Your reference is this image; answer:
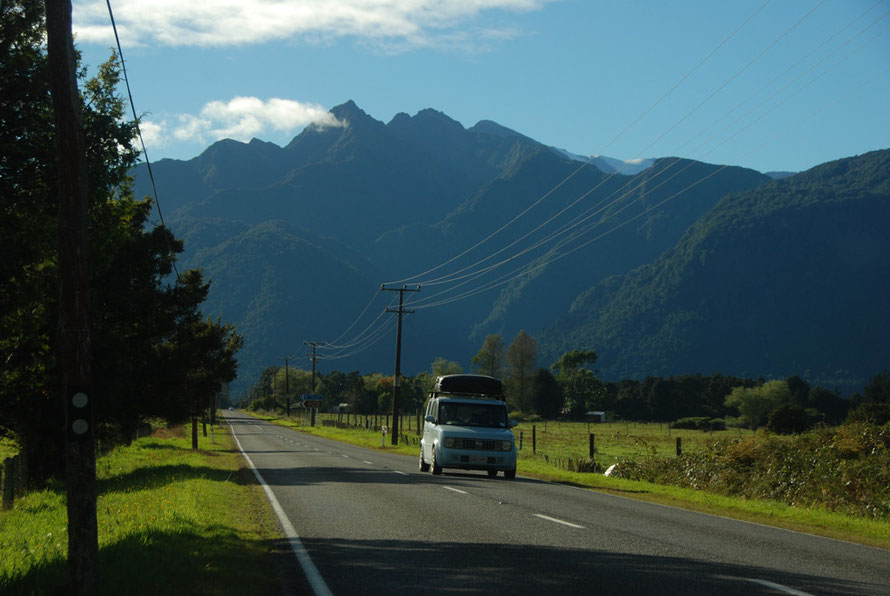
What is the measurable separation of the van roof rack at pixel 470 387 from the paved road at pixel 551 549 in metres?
7.18

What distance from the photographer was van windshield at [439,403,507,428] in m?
23.6

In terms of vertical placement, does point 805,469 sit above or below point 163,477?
above

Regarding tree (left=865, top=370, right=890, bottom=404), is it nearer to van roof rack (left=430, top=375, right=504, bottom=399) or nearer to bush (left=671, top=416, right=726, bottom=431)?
bush (left=671, top=416, right=726, bottom=431)

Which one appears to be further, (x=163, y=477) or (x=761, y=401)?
(x=761, y=401)

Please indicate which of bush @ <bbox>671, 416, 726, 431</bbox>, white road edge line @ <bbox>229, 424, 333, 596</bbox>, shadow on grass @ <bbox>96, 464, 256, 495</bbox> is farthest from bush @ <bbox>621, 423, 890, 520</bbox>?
bush @ <bbox>671, 416, 726, 431</bbox>

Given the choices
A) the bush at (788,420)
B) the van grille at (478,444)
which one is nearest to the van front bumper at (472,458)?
the van grille at (478,444)

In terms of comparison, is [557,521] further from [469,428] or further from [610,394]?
[610,394]

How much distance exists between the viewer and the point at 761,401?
395 ft

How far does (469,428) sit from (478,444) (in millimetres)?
503

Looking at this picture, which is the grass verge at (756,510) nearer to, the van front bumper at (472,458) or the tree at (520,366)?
the van front bumper at (472,458)

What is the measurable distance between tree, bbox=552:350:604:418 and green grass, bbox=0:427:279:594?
117 meters

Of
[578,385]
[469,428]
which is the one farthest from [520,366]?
[469,428]

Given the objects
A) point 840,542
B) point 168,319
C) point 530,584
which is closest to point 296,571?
point 530,584

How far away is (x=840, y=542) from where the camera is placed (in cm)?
1216
